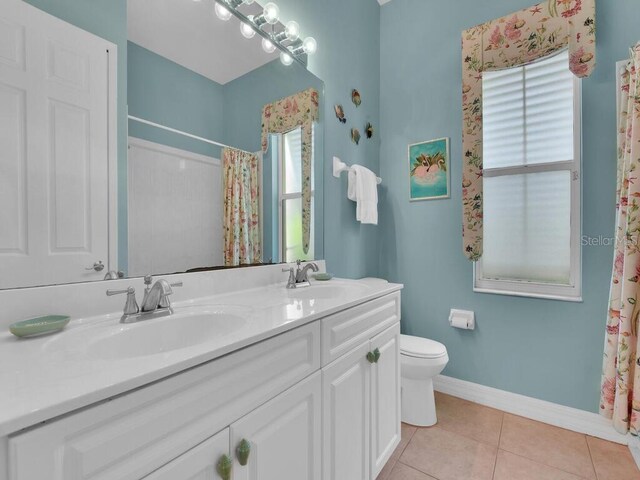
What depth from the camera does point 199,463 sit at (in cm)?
58

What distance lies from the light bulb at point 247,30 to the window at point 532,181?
1.58 meters

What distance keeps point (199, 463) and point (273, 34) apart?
173cm

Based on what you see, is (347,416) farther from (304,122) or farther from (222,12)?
(222,12)

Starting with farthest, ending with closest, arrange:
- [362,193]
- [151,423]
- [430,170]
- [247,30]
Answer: [430,170] < [362,193] < [247,30] < [151,423]

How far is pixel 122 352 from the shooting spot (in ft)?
2.41

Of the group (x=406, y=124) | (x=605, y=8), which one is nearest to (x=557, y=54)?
(x=605, y=8)

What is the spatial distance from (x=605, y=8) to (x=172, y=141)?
2381 mm

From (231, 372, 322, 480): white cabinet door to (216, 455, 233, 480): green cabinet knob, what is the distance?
0.10ft

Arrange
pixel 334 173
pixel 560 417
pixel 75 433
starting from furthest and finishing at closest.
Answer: pixel 334 173 < pixel 560 417 < pixel 75 433

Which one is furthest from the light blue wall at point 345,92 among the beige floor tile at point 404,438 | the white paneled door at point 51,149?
the white paneled door at point 51,149

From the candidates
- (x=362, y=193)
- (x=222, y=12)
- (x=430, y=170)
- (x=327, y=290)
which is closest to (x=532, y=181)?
(x=430, y=170)

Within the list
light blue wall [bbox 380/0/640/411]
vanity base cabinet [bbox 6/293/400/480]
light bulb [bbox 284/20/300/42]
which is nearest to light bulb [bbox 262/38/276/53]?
light bulb [bbox 284/20/300/42]

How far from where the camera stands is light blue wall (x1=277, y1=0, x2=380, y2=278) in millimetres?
1801

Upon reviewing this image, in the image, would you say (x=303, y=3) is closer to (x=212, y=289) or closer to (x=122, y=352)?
(x=212, y=289)
